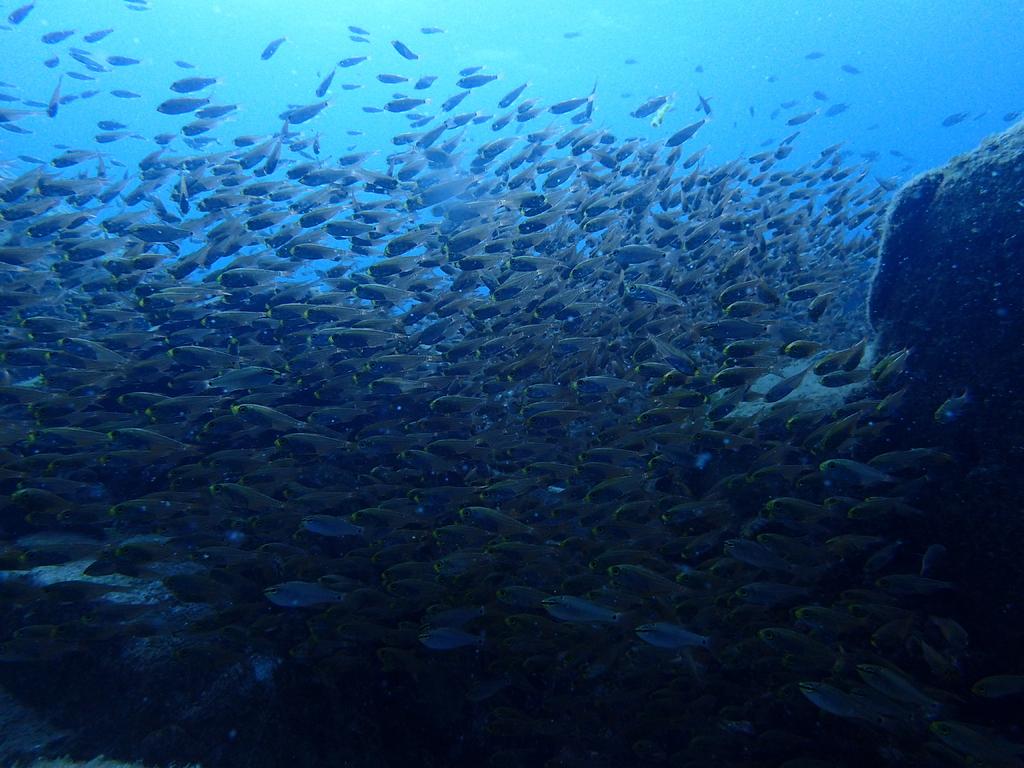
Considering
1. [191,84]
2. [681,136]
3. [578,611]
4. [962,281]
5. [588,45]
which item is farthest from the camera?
[588,45]

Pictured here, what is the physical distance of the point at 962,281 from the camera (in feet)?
18.7

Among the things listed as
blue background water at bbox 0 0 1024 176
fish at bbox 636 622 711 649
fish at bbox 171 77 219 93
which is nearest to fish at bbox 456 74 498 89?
fish at bbox 171 77 219 93

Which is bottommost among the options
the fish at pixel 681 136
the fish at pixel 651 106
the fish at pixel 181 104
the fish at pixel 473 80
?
the fish at pixel 681 136

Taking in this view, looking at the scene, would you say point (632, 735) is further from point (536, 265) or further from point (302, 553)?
point (536, 265)

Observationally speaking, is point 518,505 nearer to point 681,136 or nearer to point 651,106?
point 681,136

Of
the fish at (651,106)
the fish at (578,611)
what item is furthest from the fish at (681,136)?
the fish at (578,611)

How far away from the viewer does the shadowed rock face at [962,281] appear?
17.1ft

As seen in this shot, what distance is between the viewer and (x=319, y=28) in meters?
71.2

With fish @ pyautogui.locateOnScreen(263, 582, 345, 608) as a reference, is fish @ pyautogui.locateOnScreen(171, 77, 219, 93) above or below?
above

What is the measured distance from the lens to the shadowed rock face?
520 cm

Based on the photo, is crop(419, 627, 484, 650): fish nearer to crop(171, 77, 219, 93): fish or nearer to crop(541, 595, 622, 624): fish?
crop(541, 595, 622, 624): fish

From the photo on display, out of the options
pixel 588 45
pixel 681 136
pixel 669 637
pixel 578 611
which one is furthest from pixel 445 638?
pixel 588 45

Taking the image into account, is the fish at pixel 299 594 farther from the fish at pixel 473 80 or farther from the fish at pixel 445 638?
the fish at pixel 473 80

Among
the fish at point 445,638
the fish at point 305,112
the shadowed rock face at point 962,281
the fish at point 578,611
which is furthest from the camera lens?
the fish at point 305,112
